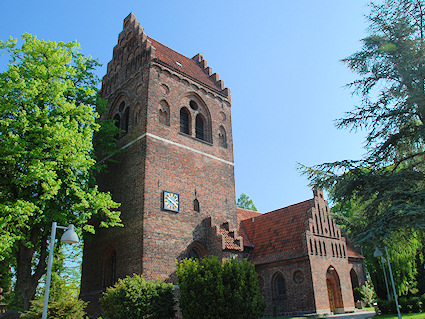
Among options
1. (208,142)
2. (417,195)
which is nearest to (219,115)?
(208,142)

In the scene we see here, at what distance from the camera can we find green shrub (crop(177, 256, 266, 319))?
46.2ft

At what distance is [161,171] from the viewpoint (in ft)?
66.2

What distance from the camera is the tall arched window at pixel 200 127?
24047mm

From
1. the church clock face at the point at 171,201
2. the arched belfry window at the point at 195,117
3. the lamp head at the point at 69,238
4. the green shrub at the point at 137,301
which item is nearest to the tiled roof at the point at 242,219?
the church clock face at the point at 171,201

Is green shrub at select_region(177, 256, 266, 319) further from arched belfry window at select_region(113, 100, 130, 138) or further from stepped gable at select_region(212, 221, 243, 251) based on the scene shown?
arched belfry window at select_region(113, 100, 130, 138)

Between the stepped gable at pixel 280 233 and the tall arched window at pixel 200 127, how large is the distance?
7.43 metres

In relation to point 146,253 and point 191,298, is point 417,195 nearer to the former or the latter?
point 191,298

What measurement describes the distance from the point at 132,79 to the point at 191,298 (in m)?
14.3

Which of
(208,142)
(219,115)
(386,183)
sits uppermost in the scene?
(219,115)

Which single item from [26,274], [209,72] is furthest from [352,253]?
[26,274]

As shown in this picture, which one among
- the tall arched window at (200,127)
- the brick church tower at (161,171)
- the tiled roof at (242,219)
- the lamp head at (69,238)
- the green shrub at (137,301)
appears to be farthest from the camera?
the tiled roof at (242,219)

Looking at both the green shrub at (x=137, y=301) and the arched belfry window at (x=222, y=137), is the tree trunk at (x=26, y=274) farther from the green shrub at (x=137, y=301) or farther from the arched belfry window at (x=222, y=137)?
the arched belfry window at (x=222, y=137)

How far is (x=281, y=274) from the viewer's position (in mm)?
22000

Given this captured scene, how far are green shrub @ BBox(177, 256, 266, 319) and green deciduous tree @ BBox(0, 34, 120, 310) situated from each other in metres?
5.11
